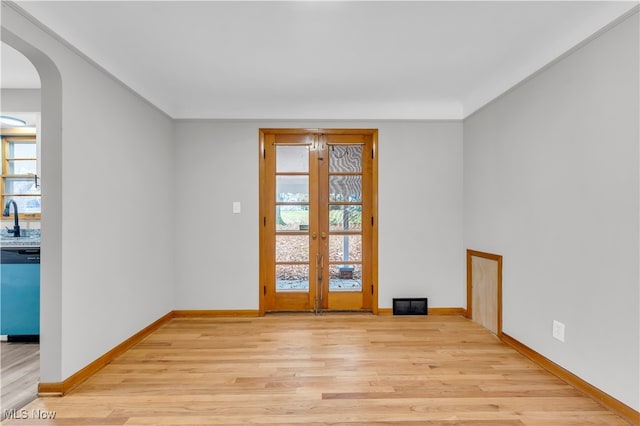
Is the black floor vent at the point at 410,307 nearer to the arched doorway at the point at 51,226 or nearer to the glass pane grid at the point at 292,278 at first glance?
the glass pane grid at the point at 292,278

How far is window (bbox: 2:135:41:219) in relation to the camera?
3908mm

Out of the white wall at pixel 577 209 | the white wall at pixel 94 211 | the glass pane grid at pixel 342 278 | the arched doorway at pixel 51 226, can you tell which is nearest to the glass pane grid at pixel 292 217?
the glass pane grid at pixel 342 278

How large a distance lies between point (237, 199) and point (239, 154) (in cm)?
52

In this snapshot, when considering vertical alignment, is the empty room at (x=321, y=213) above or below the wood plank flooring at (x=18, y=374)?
above

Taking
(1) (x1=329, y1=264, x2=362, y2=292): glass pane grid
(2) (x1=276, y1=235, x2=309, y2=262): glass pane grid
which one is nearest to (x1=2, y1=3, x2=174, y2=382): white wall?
(2) (x1=276, y1=235, x2=309, y2=262): glass pane grid

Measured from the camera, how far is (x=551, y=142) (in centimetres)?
255

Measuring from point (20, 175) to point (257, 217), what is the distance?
9.23ft

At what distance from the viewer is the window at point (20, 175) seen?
3.91 metres

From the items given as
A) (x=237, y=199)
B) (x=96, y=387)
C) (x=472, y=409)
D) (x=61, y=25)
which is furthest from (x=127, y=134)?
(x=472, y=409)

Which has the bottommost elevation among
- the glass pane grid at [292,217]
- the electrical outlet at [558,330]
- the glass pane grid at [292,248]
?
the electrical outlet at [558,330]

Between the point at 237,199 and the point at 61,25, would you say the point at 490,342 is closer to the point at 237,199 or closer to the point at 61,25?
the point at 237,199

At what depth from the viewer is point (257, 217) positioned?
12.8ft

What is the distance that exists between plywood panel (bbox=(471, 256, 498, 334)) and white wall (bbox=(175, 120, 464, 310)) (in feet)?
0.85

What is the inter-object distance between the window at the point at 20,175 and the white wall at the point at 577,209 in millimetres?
5120
